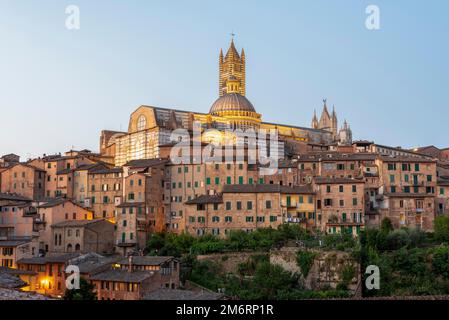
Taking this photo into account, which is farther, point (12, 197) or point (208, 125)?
point (208, 125)

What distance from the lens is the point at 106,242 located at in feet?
176

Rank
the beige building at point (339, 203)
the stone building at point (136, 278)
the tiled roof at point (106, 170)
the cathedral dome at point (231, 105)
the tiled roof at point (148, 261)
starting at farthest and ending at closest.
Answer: the cathedral dome at point (231, 105) < the tiled roof at point (106, 170) < the beige building at point (339, 203) < the tiled roof at point (148, 261) < the stone building at point (136, 278)

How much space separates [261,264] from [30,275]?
15.8 meters

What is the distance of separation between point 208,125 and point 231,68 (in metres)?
26.4

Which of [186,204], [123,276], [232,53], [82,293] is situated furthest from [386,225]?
[232,53]

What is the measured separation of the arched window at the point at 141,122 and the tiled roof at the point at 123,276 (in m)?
34.5

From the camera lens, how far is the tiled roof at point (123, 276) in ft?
132

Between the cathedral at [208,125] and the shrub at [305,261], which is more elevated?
the cathedral at [208,125]

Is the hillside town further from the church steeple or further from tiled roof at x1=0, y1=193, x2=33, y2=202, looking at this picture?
the church steeple

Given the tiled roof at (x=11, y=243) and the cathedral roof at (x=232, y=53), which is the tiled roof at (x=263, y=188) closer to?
the tiled roof at (x=11, y=243)

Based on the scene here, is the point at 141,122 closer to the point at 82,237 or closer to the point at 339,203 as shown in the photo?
the point at 82,237

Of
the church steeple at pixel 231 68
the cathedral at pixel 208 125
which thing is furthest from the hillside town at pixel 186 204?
the church steeple at pixel 231 68

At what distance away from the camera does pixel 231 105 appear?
8931 cm

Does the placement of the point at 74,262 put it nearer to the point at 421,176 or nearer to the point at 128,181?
the point at 128,181
